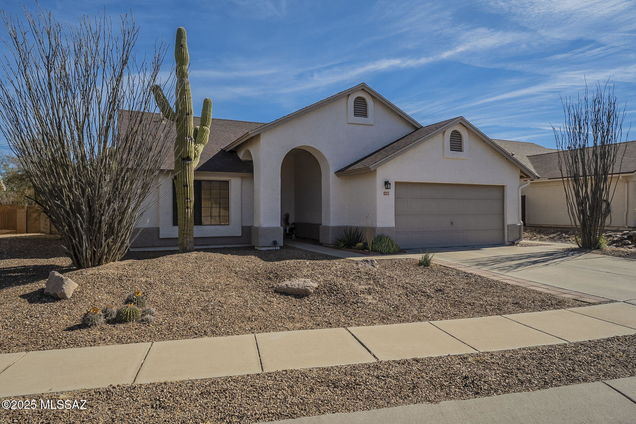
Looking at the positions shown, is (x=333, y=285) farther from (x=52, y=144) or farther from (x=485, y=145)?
(x=485, y=145)

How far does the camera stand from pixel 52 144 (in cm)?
808

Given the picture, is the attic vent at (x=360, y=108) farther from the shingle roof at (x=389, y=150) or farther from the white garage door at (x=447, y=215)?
the white garage door at (x=447, y=215)

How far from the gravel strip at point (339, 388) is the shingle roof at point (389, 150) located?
945cm

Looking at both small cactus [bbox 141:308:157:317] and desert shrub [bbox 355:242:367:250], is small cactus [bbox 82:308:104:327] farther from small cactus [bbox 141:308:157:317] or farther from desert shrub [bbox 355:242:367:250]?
desert shrub [bbox 355:242:367:250]

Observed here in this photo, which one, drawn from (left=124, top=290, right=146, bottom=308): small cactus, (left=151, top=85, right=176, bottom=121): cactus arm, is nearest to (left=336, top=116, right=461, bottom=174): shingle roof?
(left=151, top=85, right=176, bottom=121): cactus arm

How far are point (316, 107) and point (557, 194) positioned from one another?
15.4m

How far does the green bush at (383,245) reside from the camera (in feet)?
43.7

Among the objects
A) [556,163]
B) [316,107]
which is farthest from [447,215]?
[556,163]

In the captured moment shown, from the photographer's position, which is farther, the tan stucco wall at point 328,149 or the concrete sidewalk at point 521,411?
the tan stucco wall at point 328,149

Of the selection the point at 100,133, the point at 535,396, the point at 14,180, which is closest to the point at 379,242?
the point at 100,133

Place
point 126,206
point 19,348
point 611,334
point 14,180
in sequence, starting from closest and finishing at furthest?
point 19,348, point 611,334, point 126,206, point 14,180

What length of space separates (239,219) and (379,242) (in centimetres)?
546

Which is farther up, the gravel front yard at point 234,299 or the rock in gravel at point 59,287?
the rock in gravel at point 59,287

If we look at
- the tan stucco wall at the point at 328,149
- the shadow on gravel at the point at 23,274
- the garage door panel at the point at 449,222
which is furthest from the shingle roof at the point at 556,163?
the shadow on gravel at the point at 23,274
